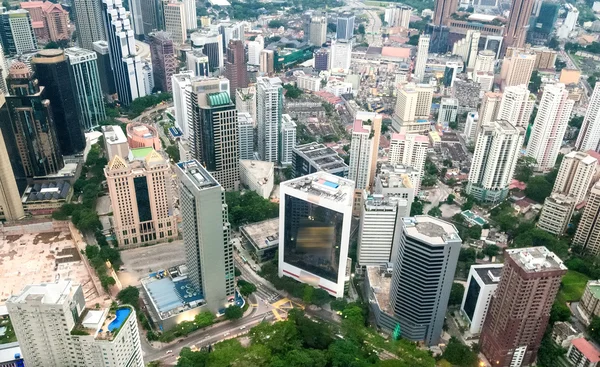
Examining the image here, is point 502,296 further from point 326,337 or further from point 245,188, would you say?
point 245,188

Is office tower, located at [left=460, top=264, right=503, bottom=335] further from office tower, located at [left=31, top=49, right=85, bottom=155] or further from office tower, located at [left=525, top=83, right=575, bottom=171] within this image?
office tower, located at [left=31, top=49, right=85, bottom=155]

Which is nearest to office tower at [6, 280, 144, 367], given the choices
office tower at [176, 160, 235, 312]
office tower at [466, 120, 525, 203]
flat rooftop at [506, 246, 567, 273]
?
office tower at [176, 160, 235, 312]

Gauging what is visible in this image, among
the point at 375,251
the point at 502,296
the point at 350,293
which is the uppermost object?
the point at 502,296

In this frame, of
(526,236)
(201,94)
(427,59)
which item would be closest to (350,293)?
(526,236)

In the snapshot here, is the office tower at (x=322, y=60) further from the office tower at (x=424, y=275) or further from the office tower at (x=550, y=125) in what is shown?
the office tower at (x=424, y=275)

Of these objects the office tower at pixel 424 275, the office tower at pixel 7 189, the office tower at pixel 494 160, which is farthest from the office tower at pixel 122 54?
the office tower at pixel 424 275

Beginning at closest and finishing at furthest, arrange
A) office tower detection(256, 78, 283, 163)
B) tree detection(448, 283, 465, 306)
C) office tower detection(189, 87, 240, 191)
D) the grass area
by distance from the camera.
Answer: tree detection(448, 283, 465, 306) < the grass area < office tower detection(189, 87, 240, 191) < office tower detection(256, 78, 283, 163)
